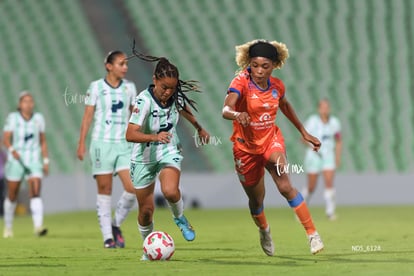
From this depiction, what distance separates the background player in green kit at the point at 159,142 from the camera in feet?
29.5

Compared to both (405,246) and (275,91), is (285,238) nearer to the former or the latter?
(405,246)

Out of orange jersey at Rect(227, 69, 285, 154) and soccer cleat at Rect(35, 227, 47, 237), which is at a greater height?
→ orange jersey at Rect(227, 69, 285, 154)

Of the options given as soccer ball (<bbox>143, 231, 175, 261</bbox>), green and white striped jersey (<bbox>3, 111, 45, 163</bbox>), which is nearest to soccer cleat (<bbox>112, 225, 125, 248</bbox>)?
soccer ball (<bbox>143, 231, 175, 261</bbox>)

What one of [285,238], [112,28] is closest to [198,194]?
[112,28]

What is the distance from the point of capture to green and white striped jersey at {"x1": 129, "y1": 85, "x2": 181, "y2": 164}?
9000mm

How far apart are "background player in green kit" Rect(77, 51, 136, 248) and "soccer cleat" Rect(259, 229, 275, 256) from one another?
2.04 m

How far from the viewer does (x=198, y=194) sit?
74.1 feet

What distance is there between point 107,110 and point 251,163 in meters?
2.38

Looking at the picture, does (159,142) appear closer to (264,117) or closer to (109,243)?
(264,117)

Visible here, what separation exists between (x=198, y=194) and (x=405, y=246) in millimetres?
12349

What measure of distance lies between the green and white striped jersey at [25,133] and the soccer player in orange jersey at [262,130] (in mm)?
5492

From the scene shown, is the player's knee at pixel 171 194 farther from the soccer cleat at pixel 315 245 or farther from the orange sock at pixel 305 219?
the soccer cleat at pixel 315 245

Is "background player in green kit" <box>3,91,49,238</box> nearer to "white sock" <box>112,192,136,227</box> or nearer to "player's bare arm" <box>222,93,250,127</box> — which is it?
"white sock" <box>112,192,136,227</box>

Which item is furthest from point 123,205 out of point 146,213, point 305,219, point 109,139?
point 305,219
